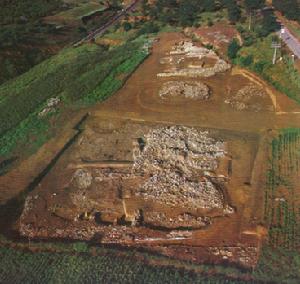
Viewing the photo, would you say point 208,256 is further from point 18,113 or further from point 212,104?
point 18,113

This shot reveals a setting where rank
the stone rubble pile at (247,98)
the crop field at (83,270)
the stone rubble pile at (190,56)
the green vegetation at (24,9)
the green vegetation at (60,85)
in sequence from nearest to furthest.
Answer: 1. the crop field at (83,270)
2. the green vegetation at (60,85)
3. the stone rubble pile at (247,98)
4. the stone rubble pile at (190,56)
5. the green vegetation at (24,9)

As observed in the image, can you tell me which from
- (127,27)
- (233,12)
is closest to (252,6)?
(233,12)

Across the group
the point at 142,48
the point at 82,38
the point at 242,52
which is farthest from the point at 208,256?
the point at 82,38

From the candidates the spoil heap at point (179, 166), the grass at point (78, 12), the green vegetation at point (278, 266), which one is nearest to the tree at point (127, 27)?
the grass at point (78, 12)

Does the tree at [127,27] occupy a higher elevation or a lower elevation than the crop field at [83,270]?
higher

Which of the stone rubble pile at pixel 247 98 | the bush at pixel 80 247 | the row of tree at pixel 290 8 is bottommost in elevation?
the bush at pixel 80 247

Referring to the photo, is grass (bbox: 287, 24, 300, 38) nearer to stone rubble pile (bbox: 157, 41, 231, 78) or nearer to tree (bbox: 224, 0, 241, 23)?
tree (bbox: 224, 0, 241, 23)

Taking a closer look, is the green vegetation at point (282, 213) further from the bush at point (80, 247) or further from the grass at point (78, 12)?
the grass at point (78, 12)
